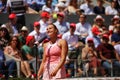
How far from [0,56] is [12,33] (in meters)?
2.24

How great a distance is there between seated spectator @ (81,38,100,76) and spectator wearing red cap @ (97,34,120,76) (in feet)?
0.71

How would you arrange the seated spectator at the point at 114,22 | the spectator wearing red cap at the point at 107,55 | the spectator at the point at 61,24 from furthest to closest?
1. the seated spectator at the point at 114,22
2. the spectator at the point at 61,24
3. the spectator wearing red cap at the point at 107,55

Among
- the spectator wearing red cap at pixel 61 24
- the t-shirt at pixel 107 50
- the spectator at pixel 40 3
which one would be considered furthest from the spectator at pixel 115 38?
the spectator at pixel 40 3

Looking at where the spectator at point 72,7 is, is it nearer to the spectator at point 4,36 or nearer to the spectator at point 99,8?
the spectator at point 99,8

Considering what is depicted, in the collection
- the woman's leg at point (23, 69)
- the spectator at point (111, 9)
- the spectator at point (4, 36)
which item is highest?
the spectator at point (4, 36)

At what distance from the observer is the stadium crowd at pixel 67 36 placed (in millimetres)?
14375

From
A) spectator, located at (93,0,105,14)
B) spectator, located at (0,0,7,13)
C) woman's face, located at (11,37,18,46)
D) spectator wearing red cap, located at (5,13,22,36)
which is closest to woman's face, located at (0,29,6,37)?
woman's face, located at (11,37,18,46)

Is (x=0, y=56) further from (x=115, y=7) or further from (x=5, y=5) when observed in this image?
(x=115, y=7)

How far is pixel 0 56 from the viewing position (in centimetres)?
1423

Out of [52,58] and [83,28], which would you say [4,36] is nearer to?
[83,28]

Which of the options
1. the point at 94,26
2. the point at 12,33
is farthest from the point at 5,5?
the point at 94,26

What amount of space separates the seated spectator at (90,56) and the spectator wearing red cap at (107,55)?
22 cm

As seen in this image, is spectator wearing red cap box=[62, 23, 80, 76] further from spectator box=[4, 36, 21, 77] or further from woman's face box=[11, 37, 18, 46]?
woman's face box=[11, 37, 18, 46]

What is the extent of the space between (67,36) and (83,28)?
1.01 metres
